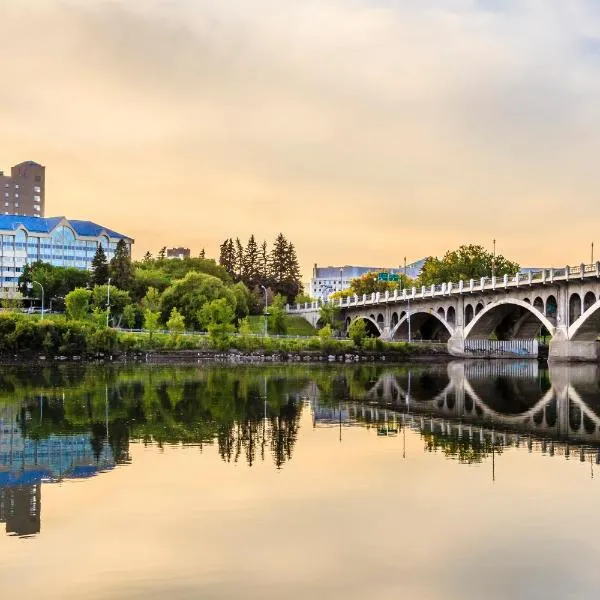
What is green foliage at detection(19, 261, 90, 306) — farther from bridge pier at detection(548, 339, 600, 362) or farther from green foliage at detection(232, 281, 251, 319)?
bridge pier at detection(548, 339, 600, 362)

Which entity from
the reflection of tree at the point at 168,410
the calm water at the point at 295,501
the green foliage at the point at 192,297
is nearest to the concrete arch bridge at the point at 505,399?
the calm water at the point at 295,501

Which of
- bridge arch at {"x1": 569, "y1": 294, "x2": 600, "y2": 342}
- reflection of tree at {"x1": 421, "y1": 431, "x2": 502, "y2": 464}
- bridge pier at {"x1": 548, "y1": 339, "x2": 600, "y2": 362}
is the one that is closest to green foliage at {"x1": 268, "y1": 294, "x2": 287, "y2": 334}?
bridge pier at {"x1": 548, "y1": 339, "x2": 600, "y2": 362}

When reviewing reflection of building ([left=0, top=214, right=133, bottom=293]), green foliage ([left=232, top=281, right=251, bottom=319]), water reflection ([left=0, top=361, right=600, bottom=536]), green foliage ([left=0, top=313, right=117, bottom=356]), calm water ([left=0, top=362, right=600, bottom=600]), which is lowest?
calm water ([left=0, top=362, right=600, bottom=600])

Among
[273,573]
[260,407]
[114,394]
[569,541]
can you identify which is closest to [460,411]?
[260,407]

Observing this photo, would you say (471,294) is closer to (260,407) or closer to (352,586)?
(260,407)

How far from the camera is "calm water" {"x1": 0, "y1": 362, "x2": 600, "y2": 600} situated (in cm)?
1588

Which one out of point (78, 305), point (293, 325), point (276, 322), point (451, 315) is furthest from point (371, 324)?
point (78, 305)

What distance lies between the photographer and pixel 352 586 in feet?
50.7

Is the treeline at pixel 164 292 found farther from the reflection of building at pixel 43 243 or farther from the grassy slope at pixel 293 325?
the reflection of building at pixel 43 243

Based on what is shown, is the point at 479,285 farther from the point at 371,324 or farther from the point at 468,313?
the point at 371,324

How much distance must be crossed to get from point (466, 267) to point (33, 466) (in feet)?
349

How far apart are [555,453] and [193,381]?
34116mm

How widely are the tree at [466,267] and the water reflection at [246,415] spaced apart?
57.3m

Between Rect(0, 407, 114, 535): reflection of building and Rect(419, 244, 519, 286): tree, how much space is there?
97.3 metres
